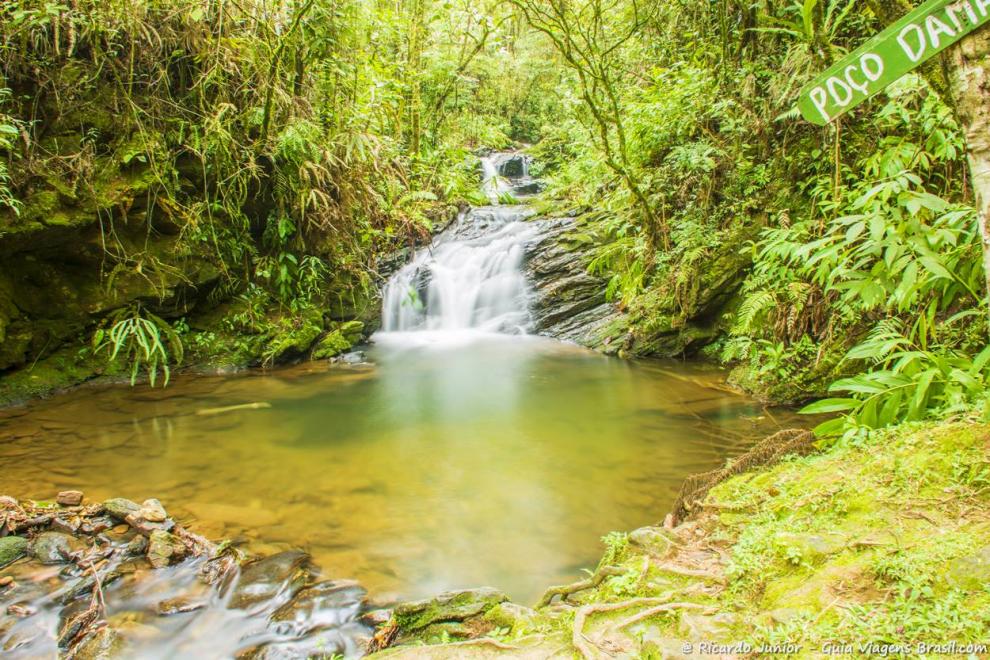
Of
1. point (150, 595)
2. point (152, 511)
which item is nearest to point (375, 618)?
point (150, 595)

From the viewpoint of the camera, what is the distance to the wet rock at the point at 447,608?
2098 mm

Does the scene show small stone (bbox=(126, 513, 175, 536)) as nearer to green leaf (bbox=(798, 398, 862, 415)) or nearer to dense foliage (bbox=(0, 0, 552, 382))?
dense foliage (bbox=(0, 0, 552, 382))

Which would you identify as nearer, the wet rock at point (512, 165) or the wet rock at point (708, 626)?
the wet rock at point (708, 626)

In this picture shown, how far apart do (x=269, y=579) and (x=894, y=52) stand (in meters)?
3.36

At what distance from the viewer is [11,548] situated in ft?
9.03

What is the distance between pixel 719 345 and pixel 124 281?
737 cm

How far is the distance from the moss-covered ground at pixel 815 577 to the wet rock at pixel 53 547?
2.18 meters

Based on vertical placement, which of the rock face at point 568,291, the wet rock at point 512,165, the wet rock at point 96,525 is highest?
the wet rock at point 512,165

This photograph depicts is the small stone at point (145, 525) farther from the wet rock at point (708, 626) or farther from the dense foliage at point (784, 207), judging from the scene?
the dense foliage at point (784, 207)

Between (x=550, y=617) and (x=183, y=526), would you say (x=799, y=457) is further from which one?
(x=183, y=526)

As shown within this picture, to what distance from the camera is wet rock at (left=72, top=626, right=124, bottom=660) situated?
2.21 meters

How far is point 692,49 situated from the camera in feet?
24.5

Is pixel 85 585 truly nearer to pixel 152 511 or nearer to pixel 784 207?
pixel 152 511

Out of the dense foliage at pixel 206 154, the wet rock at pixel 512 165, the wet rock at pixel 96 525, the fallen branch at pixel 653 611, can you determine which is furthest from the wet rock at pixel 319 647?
the wet rock at pixel 512 165
